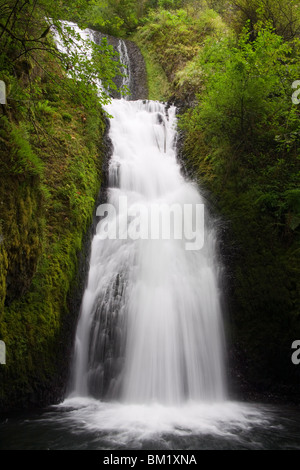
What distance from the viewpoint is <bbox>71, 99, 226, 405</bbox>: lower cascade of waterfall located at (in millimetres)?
5559

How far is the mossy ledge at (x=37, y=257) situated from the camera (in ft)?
14.2

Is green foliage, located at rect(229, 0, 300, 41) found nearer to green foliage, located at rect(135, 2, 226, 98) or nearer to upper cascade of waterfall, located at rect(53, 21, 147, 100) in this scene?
green foliage, located at rect(135, 2, 226, 98)

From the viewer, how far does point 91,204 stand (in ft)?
23.8

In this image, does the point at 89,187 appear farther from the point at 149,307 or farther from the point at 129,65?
the point at 129,65

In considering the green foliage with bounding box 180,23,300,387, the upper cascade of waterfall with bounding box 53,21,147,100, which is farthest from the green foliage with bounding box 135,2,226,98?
the green foliage with bounding box 180,23,300,387

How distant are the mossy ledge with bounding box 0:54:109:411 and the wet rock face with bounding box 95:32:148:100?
9.81 m

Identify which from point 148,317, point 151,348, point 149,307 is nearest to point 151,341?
point 151,348

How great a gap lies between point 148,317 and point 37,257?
8.28ft

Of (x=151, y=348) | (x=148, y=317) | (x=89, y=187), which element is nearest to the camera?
(x=151, y=348)

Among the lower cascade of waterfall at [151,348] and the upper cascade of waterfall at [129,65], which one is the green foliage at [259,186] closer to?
the lower cascade of waterfall at [151,348]

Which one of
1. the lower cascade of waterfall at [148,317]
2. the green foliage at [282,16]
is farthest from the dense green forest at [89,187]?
the green foliage at [282,16]

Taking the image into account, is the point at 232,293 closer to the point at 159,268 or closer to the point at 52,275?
the point at 159,268

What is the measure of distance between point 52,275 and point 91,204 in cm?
237

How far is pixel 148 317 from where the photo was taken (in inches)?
242
